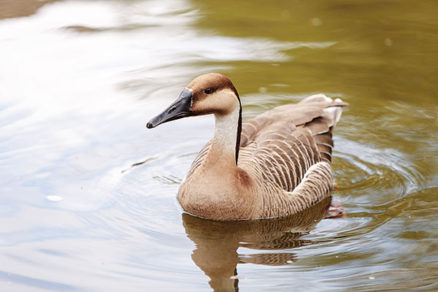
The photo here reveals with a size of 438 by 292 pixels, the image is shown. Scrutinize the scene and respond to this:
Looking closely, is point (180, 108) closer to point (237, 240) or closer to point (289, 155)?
point (237, 240)

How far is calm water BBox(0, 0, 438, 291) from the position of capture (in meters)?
6.45

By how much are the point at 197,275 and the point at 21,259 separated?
1603 millimetres

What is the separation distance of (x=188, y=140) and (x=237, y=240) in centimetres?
255

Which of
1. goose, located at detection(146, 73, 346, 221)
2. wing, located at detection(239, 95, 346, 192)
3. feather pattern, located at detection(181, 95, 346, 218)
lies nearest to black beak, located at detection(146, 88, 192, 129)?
goose, located at detection(146, 73, 346, 221)

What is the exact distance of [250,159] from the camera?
7.72 metres

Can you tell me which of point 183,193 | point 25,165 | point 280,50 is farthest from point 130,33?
point 183,193

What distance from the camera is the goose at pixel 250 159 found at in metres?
6.99

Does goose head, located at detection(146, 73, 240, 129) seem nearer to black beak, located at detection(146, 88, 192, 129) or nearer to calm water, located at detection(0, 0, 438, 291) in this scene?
black beak, located at detection(146, 88, 192, 129)

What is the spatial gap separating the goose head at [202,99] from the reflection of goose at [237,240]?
3.79 feet

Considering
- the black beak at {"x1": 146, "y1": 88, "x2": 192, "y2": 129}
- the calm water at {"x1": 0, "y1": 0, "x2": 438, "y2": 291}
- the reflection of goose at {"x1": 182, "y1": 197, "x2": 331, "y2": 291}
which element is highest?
the black beak at {"x1": 146, "y1": 88, "x2": 192, "y2": 129}

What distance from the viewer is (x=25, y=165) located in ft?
27.5

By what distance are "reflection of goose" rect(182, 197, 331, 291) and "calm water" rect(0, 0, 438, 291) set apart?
0.02m

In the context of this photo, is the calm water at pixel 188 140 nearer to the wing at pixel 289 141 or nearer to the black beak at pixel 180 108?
the wing at pixel 289 141

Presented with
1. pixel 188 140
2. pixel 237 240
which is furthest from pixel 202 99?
pixel 188 140
